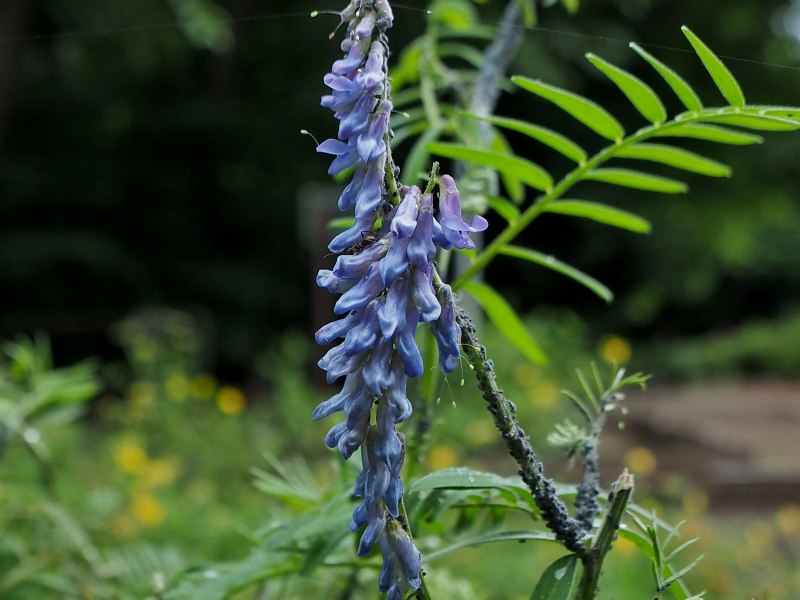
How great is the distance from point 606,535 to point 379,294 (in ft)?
0.80

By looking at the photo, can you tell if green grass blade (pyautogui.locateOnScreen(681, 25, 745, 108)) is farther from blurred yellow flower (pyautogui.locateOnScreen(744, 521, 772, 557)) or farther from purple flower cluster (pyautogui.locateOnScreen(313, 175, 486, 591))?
blurred yellow flower (pyautogui.locateOnScreen(744, 521, 772, 557))

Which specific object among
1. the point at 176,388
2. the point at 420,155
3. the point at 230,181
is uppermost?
the point at 230,181

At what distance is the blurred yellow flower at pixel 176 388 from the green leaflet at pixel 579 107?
4247mm

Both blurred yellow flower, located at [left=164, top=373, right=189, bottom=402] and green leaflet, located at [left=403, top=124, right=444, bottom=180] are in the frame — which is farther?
blurred yellow flower, located at [left=164, top=373, right=189, bottom=402]

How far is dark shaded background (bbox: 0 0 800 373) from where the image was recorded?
843 centimetres

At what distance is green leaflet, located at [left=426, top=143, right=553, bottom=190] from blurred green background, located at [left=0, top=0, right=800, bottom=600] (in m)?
4.49

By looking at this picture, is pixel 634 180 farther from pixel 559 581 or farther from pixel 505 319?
pixel 559 581

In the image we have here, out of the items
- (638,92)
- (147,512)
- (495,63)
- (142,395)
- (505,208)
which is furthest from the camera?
(142,395)

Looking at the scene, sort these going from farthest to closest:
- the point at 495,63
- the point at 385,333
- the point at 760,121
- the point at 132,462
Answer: the point at 132,462, the point at 495,63, the point at 760,121, the point at 385,333

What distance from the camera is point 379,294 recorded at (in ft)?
2.18

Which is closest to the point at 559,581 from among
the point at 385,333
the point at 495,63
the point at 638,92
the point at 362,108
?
the point at 385,333

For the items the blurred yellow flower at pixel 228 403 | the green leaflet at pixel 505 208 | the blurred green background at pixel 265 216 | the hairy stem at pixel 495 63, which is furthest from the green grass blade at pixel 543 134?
the blurred green background at pixel 265 216

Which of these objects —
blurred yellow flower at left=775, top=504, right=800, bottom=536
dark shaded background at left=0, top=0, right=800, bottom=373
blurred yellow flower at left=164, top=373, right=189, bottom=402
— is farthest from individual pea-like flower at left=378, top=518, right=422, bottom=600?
dark shaded background at left=0, top=0, right=800, bottom=373

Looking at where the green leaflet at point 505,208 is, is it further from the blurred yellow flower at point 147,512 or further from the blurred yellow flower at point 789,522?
the blurred yellow flower at point 789,522
